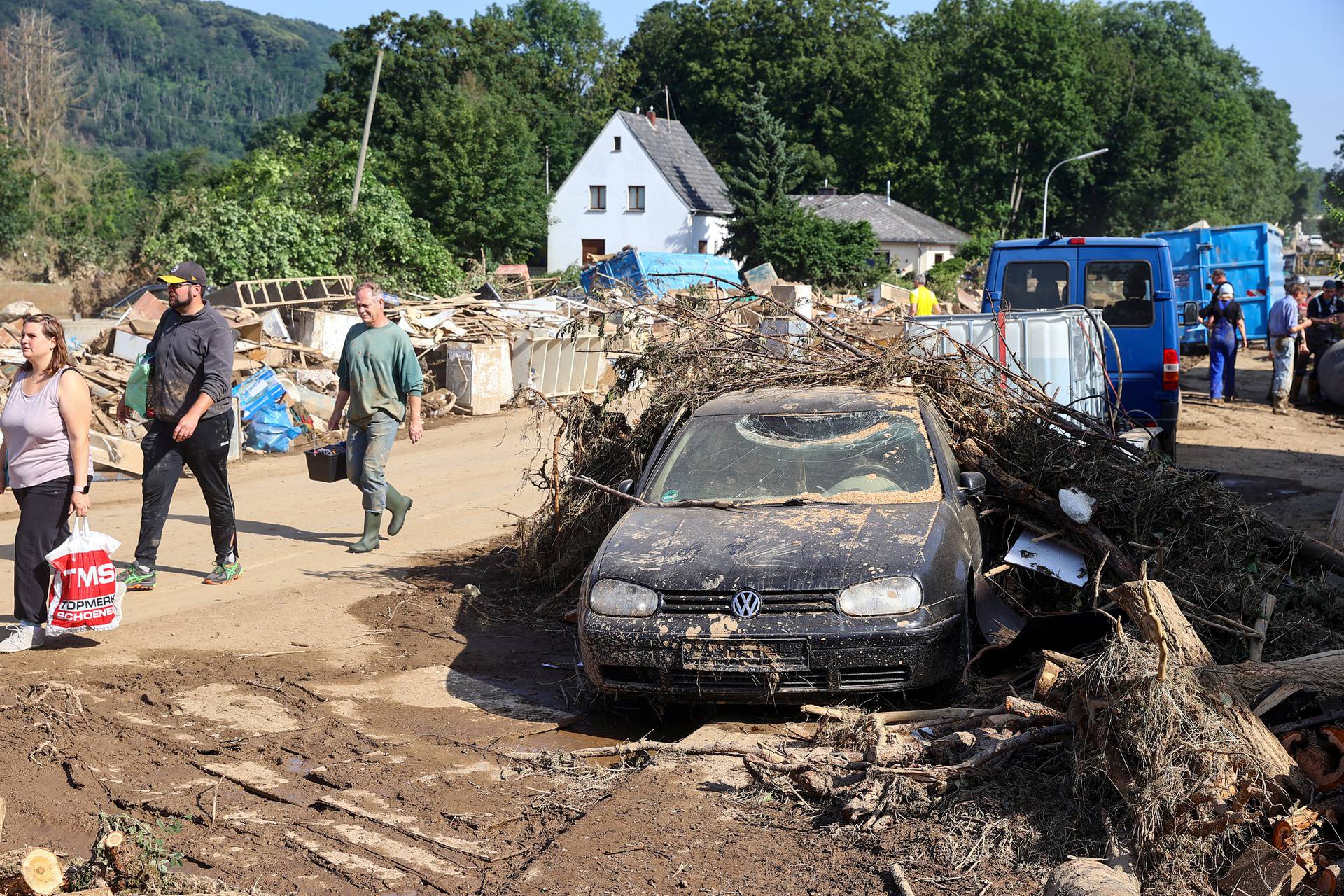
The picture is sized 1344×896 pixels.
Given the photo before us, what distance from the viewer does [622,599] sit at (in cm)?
554

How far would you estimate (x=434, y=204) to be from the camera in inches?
2060

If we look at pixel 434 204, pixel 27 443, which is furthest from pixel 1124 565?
pixel 434 204

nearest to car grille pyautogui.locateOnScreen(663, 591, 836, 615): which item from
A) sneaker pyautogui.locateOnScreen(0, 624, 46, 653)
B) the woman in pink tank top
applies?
the woman in pink tank top

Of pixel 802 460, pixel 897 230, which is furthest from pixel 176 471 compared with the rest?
pixel 897 230

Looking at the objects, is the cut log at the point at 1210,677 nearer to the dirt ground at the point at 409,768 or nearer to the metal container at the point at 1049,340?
the dirt ground at the point at 409,768

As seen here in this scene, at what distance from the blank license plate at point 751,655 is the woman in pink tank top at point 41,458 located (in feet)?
11.4

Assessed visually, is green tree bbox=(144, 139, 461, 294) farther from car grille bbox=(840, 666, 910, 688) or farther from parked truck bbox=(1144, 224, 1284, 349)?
car grille bbox=(840, 666, 910, 688)

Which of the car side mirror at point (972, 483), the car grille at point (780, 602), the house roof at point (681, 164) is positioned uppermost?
the house roof at point (681, 164)

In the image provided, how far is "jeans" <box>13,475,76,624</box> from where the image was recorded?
21.2ft

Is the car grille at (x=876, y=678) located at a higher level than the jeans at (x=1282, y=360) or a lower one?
lower

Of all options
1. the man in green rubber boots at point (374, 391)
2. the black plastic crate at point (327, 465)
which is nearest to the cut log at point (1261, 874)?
the man in green rubber boots at point (374, 391)

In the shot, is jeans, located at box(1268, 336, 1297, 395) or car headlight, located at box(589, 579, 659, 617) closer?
car headlight, located at box(589, 579, 659, 617)

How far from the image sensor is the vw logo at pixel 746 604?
5297 mm

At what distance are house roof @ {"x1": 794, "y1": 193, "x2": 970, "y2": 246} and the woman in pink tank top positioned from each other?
55144 mm
